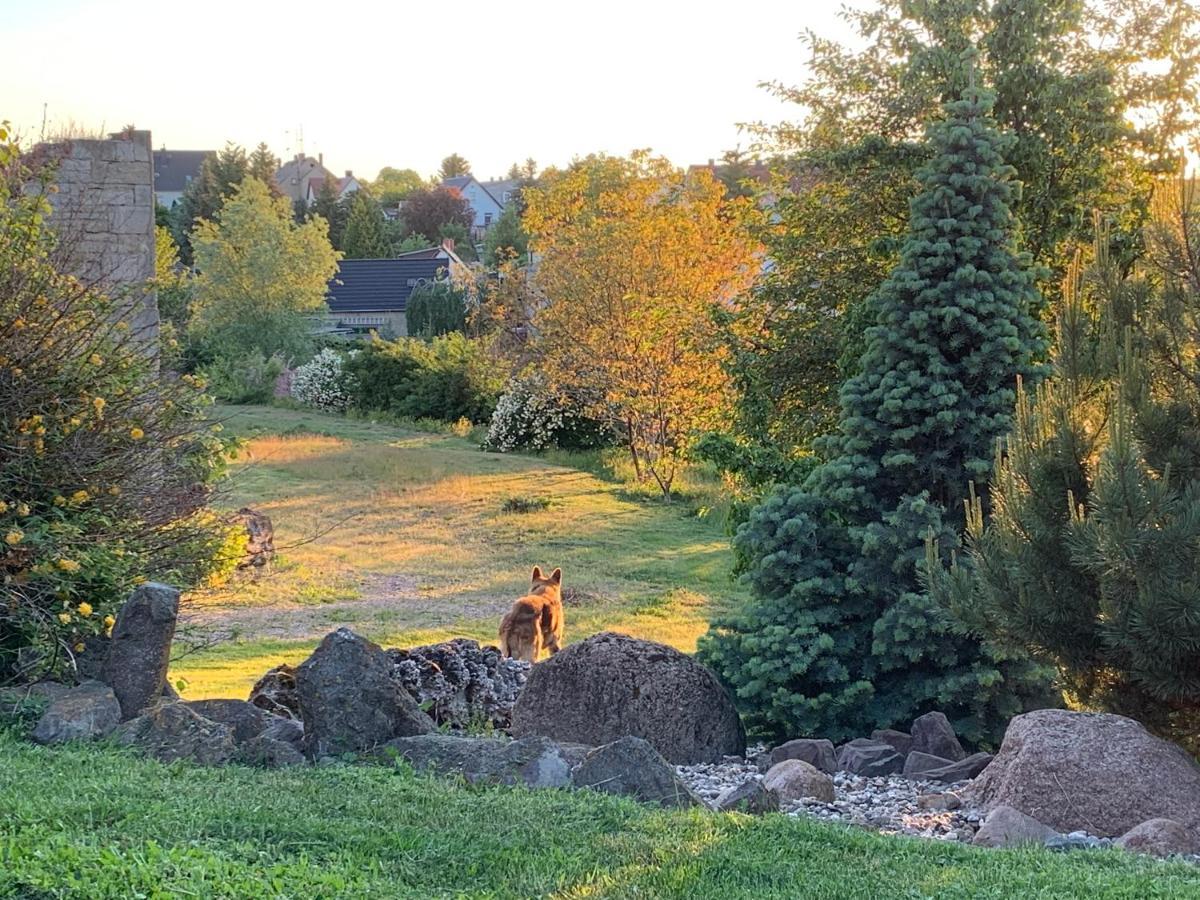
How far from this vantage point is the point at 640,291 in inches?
1071

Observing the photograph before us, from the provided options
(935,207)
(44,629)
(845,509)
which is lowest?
(44,629)

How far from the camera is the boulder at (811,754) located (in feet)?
24.2

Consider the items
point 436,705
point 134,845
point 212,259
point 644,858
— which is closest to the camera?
point 134,845

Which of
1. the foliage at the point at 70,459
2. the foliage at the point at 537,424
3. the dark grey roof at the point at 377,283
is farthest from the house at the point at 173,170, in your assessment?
the foliage at the point at 70,459

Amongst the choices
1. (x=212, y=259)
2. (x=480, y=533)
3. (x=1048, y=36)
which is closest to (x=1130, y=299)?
(x=1048, y=36)

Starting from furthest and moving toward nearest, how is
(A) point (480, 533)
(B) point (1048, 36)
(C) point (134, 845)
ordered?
1. (A) point (480, 533)
2. (B) point (1048, 36)
3. (C) point (134, 845)

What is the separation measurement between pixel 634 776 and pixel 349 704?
5.03 ft

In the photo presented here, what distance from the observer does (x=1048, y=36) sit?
12703 mm

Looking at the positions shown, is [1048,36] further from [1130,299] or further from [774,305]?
[1130,299]

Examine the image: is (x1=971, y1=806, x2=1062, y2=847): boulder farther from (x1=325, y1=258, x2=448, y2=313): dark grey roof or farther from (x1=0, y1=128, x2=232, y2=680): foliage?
(x1=325, y1=258, x2=448, y2=313): dark grey roof

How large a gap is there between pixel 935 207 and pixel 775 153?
19.3 ft

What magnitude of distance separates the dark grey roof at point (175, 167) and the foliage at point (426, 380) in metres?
75.5

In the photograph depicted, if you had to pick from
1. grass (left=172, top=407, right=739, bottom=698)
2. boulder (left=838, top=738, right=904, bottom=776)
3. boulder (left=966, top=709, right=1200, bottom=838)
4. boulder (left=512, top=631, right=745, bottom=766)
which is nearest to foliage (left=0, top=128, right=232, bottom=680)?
grass (left=172, top=407, right=739, bottom=698)

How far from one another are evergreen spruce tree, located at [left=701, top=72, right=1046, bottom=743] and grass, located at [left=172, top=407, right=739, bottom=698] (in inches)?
145
